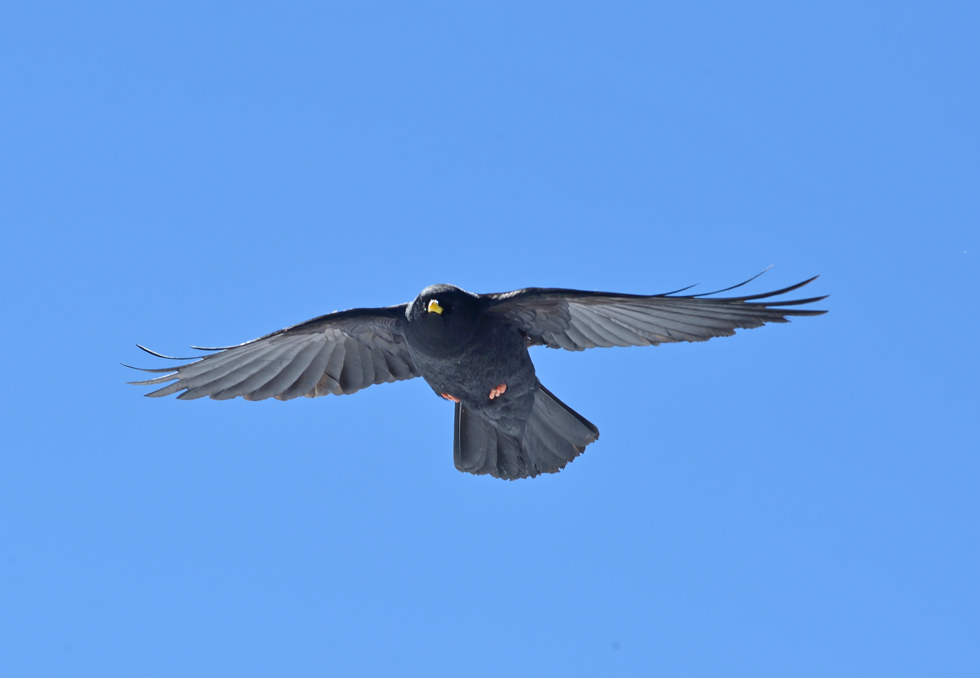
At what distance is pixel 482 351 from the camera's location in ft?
33.7

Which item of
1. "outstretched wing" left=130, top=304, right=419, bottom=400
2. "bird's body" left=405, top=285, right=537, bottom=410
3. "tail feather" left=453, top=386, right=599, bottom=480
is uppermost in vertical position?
"outstretched wing" left=130, top=304, right=419, bottom=400

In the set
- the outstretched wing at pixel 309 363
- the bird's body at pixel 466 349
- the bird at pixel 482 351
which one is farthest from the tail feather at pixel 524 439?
the outstretched wing at pixel 309 363

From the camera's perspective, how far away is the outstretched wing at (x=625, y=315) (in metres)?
9.59

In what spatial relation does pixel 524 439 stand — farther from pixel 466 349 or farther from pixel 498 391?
pixel 466 349

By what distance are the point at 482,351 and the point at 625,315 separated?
5.90ft

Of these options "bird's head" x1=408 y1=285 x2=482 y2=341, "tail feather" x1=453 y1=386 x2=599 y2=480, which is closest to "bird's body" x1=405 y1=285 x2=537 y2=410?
"bird's head" x1=408 y1=285 x2=482 y2=341

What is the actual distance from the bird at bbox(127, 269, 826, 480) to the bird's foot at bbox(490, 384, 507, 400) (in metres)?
0.01

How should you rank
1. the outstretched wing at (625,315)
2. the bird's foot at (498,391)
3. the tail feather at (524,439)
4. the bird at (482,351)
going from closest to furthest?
1. the outstretched wing at (625,315)
2. the bird at (482,351)
3. the bird's foot at (498,391)
4. the tail feather at (524,439)

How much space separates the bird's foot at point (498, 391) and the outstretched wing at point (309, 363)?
1.43 metres

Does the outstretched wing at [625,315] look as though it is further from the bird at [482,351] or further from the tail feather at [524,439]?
the tail feather at [524,439]

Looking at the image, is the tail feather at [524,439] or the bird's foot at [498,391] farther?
the tail feather at [524,439]

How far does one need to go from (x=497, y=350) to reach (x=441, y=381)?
0.82 metres

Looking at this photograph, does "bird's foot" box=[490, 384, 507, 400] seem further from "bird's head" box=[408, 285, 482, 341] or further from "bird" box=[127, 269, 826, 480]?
"bird's head" box=[408, 285, 482, 341]

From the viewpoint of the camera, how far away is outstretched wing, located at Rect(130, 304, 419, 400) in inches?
449
